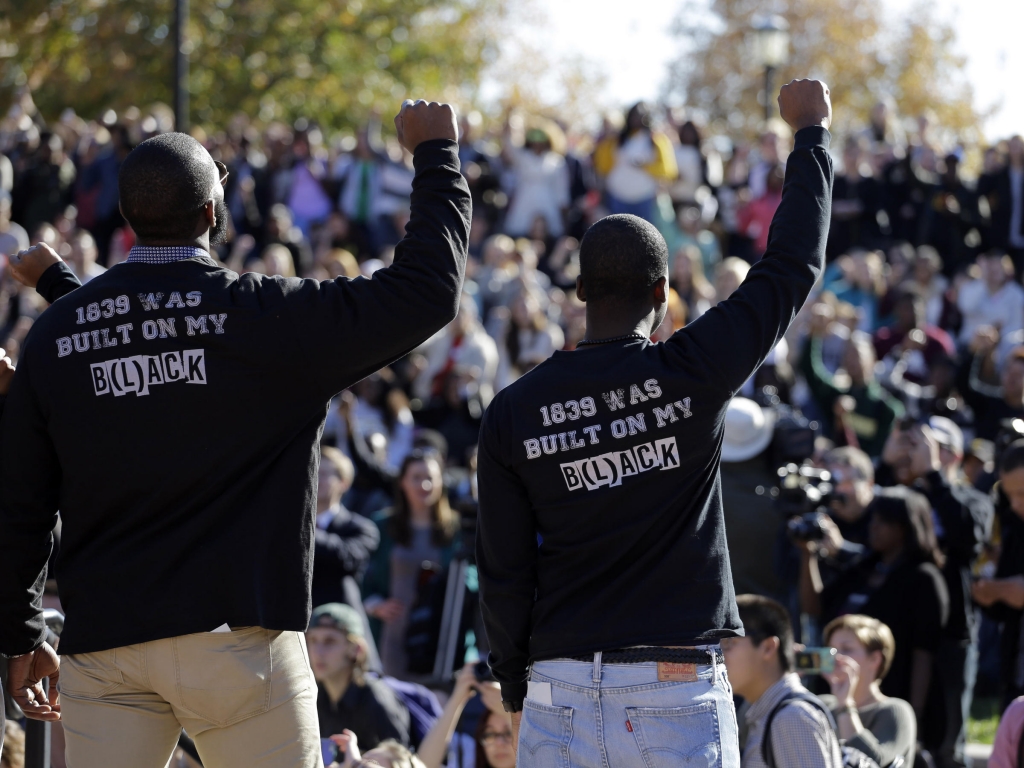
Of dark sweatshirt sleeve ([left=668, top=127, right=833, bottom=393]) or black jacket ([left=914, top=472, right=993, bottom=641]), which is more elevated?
dark sweatshirt sleeve ([left=668, top=127, right=833, bottom=393])

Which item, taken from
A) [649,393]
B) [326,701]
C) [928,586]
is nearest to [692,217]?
[928,586]

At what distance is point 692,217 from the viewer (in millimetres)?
13391

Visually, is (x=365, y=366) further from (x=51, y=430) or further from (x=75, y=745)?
(x=75, y=745)

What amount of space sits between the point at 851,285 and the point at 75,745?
10396 mm

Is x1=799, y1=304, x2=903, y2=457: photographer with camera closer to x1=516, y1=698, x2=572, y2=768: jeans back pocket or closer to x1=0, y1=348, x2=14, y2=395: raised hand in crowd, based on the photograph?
Result: x1=516, y1=698, x2=572, y2=768: jeans back pocket

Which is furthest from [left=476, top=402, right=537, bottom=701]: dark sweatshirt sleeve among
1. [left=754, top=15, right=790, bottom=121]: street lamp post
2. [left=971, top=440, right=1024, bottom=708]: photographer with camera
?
[left=754, top=15, right=790, bottom=121]: street lamp post

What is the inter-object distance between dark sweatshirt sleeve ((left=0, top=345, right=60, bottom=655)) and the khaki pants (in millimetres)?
222

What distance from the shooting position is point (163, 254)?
2.84m

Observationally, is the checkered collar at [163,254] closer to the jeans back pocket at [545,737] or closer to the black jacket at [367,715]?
the jeans back pocket at [545,737]

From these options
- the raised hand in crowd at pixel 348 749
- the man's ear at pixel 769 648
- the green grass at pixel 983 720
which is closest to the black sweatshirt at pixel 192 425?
the raised hand in crowd at pixel 348 749

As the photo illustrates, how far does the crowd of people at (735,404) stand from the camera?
584 centimetres

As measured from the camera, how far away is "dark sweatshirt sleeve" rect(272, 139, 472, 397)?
274cm

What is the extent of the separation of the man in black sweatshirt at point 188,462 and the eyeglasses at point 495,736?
2.83m

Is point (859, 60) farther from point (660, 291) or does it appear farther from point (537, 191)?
point (660, 291)
